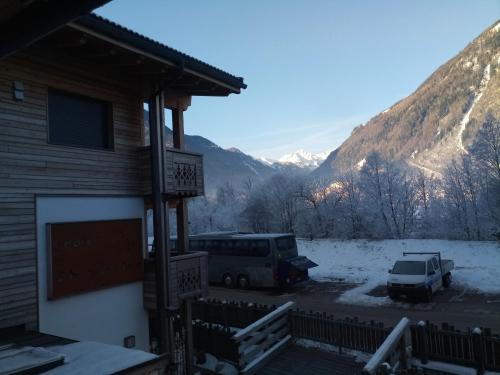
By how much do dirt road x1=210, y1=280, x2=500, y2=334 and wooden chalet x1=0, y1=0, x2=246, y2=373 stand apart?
23.5 feet

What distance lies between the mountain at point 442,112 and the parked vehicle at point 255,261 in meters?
116

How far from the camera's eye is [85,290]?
8.29 m

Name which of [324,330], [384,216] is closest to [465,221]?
[384,216]

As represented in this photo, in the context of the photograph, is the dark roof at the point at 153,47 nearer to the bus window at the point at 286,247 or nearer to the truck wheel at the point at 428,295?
the bus window at the point at 286,247

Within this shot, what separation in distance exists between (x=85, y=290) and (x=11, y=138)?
11.1ft

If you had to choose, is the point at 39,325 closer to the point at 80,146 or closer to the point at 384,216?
the point at 80,146

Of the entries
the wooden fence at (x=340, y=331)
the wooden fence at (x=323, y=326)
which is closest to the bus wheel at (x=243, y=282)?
the wooden fence at (x=323, y=326)

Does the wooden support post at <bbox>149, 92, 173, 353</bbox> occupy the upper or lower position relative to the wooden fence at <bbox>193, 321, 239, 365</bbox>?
upper

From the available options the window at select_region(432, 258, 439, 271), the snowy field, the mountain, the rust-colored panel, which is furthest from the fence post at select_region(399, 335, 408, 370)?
the mountain

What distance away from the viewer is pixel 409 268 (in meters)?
16.6

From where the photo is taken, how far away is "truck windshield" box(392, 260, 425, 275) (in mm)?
16312

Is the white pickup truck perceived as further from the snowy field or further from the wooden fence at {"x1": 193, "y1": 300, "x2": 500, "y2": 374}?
the wooden fence at {"x1": 193, "y1": 300, "x2": 500, "y2": 374}

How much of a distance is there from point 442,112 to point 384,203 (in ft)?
484

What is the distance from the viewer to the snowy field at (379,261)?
716 inches
